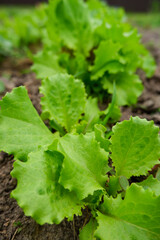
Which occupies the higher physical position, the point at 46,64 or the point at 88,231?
the point at 46,64

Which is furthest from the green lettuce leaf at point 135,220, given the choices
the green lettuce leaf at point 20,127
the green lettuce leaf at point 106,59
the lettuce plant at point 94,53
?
the green lettuce leaf at point 106,59

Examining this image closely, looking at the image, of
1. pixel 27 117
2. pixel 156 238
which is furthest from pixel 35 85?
pixel 156 238

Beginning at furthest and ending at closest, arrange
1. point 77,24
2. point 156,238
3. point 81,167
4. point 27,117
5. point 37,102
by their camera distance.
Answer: point 77,24
point 37,102
point 27,117
point 81,167
point 156,238

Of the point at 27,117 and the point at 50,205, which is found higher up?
the point at 27,117

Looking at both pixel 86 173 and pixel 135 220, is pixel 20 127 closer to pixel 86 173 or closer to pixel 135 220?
pixel 86 173

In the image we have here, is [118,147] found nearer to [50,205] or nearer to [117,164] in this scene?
[117,164]

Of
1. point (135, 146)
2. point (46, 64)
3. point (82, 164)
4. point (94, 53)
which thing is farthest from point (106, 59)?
point (82, 164)
